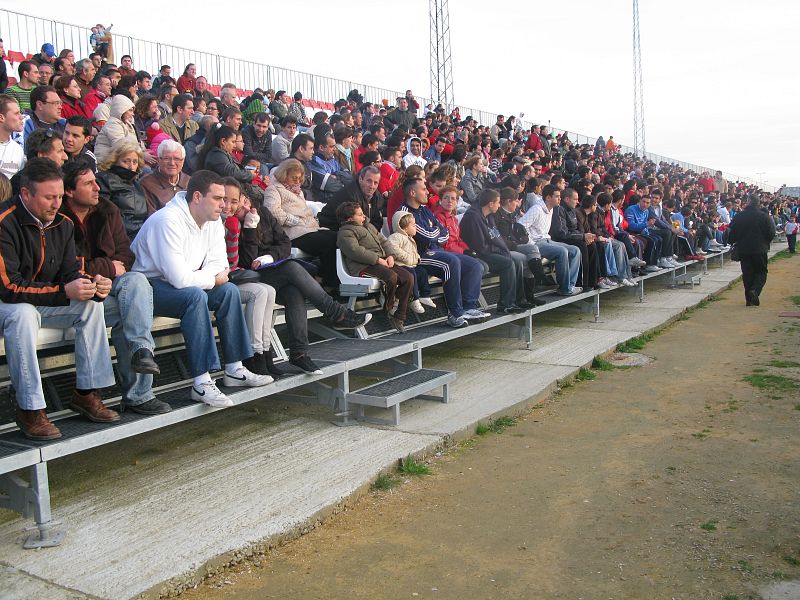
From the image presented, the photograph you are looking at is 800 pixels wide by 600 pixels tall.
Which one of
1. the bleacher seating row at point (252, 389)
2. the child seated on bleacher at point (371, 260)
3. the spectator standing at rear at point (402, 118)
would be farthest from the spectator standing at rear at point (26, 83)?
the spectator standing at rear at point (402, 118)

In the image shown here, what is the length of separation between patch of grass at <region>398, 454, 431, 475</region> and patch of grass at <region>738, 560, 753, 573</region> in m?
1.89

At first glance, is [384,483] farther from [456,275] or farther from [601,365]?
[601,365]

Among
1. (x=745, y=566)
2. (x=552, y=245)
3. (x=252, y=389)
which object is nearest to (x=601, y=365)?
(x=552, y=245)

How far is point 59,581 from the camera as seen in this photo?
10.5 ft

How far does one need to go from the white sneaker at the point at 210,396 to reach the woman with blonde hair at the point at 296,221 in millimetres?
2462

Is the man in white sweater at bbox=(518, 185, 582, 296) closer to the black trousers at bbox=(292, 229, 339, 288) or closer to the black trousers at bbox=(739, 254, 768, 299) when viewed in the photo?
the black trousers at bbox=(292, 229, 339, 288)

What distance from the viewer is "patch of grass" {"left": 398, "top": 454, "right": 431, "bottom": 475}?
4.71 metres

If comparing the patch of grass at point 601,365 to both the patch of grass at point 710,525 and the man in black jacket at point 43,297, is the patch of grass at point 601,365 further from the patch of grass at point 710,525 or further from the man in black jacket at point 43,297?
the man in black jacket at point 43,297

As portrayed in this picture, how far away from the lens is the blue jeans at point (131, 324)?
4297mm

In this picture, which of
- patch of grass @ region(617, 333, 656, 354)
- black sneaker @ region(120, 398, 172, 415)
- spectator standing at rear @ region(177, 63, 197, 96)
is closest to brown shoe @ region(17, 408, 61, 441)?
black sneaker @ region(120, 398, 172, 415)

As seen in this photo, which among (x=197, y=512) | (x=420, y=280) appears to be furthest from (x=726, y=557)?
(x=420, y=280)

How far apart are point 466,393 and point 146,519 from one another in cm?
332

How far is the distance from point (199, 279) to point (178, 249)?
23 centimetres

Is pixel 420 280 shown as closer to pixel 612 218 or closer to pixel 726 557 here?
pixel 726 557
